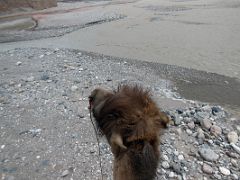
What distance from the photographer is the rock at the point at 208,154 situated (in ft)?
15.3

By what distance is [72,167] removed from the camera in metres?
4.53

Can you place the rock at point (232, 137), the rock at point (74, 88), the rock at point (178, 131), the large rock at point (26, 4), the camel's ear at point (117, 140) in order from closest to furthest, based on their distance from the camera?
the camel's ear at point (117, 140)
the rock at point (232, 137)
the rock at point (178, 131)
the rock at point (74, 88)
the large rock at point (26, 4)

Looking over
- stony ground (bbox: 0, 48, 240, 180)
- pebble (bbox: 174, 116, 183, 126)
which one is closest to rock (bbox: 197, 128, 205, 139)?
stony ground (bbox: 0, 48, 240, 180)

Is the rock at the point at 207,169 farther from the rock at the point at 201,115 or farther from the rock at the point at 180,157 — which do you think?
the rock at the point at 201,115

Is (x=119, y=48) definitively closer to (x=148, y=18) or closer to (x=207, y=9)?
(x=148, y=18)

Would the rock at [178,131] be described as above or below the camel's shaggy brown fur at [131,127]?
below

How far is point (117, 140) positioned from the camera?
1.53m

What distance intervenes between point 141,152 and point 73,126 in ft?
13.7

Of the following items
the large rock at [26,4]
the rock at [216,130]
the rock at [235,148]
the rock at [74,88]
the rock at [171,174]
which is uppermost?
the rock at [171,174]

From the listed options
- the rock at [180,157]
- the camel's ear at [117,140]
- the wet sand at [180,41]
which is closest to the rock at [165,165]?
the rock at [180,157]

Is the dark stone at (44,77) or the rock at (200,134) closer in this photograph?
the rock at (200,134)

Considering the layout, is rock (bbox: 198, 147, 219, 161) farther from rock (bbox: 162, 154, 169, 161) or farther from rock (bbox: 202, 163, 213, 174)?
rock (bbox: 162, 154, 169, 161)

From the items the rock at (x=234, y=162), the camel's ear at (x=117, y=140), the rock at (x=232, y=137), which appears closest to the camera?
the camel's ear at (x=117, y=140)

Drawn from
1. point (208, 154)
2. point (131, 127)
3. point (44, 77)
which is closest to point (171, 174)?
point (208, 154)
